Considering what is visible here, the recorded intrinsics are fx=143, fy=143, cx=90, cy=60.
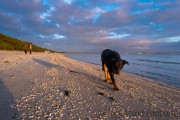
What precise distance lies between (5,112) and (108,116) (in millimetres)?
2918

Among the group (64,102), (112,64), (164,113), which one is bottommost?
(164,113)

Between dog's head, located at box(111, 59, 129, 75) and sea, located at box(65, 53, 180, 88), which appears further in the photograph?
sea, located at box(65, 53, 180, 88)

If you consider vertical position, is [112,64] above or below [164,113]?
above

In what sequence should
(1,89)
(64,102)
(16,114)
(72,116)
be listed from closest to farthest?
(16,114)
(72,116)
(64,102)
(1,89)

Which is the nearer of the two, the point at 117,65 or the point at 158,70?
the point at 117,65

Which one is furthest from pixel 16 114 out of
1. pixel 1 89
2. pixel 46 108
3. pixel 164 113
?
pixel 164 113

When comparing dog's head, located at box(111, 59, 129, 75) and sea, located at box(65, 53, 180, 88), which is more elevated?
dog's head, located at box(111, 59, 129, 75)

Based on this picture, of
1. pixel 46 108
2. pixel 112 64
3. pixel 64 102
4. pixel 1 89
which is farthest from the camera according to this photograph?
pixel 112 64

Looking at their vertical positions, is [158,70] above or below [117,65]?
below

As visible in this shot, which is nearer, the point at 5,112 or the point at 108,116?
the point at 5,112

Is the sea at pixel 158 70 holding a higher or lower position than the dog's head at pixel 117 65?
lower

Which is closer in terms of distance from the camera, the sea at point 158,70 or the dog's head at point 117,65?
the dog's head at point 117,65

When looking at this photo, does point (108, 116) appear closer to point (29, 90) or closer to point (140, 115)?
point (140, 115)

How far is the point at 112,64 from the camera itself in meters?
7.93
